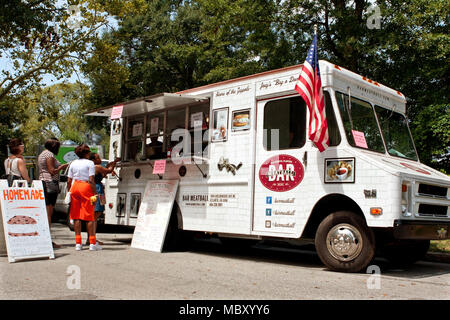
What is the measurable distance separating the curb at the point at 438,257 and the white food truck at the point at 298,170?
3.47ft

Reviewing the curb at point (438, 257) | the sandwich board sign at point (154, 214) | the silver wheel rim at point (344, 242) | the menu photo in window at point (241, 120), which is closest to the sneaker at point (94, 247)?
the sandwich board sign at point (154, 214)

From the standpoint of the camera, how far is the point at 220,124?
28.8 ft

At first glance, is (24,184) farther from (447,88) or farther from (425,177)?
(447,88)

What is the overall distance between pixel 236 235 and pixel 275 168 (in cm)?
140

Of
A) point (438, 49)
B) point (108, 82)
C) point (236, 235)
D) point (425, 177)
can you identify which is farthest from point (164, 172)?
point (108, 82)

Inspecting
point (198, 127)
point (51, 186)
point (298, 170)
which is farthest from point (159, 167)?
point (298, 170)

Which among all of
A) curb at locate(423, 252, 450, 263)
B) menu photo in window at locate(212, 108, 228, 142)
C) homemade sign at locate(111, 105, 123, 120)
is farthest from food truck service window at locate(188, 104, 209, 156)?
curb at locate(423, 252, 450, 263)

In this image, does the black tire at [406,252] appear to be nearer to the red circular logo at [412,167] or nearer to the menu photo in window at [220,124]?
the red circular logo at [412,167]

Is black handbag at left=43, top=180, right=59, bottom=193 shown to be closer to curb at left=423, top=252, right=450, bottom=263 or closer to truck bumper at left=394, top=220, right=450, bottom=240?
truck bumper at left=394, top=220, right=450, bottom=240

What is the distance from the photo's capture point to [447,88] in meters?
14.4

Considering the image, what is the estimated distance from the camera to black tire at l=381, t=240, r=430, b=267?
811 centimetres

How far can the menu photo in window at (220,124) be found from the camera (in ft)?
28.5
